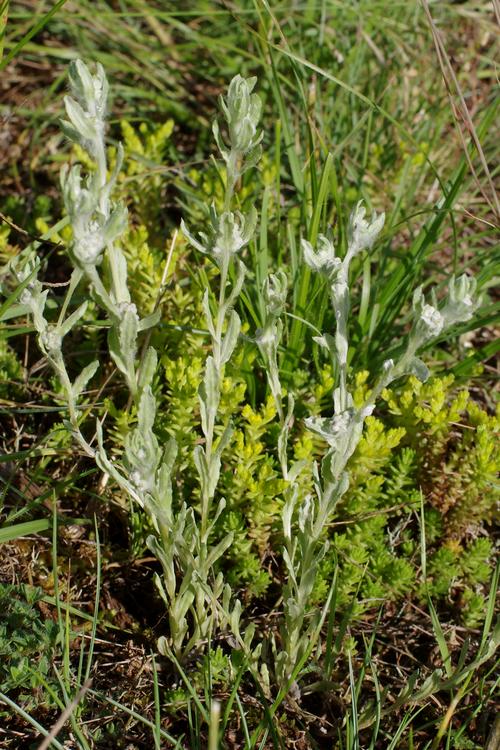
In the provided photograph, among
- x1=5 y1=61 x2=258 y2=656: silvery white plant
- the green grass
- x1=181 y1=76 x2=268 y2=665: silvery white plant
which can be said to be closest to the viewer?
x1=5 y1=61 x2=258 y2=656: silvery white plant

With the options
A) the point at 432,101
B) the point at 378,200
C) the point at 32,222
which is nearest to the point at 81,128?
the point at 32,222

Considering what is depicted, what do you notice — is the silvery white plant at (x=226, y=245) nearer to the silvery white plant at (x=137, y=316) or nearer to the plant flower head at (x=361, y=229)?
the silvery white plant at (x=137, y=316)

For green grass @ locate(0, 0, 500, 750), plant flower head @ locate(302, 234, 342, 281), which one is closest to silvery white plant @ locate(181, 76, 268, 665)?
plant flower head @ locate(302, 234, 342, 281)

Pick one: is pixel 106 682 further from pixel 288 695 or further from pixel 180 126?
pixel 180 126

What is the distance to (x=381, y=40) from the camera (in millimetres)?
3723

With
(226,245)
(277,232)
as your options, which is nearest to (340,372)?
(226,245)

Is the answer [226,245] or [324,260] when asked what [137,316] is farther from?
[324,260]

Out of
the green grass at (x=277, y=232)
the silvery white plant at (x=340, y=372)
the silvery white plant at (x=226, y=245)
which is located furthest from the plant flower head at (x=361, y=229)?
the green grass at (x=277, y=232)

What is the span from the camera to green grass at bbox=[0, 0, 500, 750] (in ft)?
6.29

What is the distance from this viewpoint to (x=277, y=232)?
8.84 ft

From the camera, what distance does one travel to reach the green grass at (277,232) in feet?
6.29

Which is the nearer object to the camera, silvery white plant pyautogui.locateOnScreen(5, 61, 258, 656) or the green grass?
silvery white plant pyautogui.locateOnScreen(5, 61, 258, 656)

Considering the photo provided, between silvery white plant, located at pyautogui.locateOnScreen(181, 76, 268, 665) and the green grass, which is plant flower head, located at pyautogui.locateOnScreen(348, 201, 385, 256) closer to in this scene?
silvery white plant, located at pyautogui.locateOnScreen(181, 76, 268, 665)

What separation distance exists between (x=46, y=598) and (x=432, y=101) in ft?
9.54
